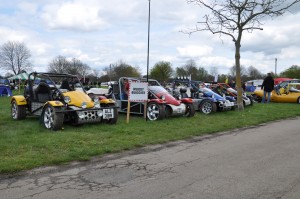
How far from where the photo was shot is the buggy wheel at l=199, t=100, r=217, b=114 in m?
16.4

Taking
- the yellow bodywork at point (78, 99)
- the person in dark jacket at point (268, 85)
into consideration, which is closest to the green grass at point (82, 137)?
the yellow bodywork at point (78, 99)

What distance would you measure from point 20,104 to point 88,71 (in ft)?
272

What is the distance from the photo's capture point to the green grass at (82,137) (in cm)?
711

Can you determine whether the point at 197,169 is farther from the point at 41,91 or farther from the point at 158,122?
the point at 41,91

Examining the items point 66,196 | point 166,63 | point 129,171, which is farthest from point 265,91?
point 166,63

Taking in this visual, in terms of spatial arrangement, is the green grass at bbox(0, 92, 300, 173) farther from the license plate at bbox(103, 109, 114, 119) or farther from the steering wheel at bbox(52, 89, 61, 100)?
the steering wheel at bbox(52, 89, 61, 100)

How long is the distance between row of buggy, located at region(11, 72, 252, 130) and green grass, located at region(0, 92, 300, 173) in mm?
326

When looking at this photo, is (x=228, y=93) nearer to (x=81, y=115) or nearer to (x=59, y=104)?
(x=81, y=115)

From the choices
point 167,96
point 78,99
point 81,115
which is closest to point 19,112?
point 78,99

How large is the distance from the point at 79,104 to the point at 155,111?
3.36m

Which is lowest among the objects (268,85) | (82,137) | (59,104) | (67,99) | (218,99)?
(82,137)

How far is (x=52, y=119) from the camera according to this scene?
10.6 m

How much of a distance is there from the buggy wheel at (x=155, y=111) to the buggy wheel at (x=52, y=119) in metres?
4.09

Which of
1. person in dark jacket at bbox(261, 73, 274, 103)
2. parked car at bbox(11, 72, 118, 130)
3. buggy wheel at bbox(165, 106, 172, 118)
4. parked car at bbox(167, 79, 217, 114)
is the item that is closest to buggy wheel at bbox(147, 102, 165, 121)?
buggy wheel at bbox(165, 106, 172, 118)
